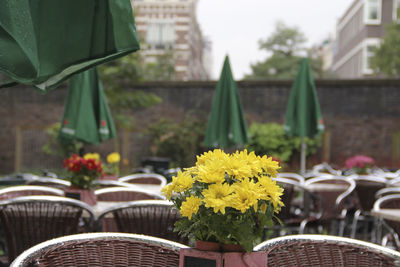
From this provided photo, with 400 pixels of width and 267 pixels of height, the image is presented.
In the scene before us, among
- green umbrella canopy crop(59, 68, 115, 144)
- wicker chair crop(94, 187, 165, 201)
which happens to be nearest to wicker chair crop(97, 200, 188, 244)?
wicker chair crop(94, 187, 165, 201)

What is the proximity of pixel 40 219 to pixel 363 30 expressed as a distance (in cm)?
3416

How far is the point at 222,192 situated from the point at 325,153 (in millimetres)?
13636

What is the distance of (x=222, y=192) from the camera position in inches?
50.4

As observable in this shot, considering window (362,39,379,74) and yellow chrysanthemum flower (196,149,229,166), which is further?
window (362,39,379,74)

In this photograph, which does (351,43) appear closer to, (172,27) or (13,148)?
(172,27)

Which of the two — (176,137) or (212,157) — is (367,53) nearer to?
(176,137)

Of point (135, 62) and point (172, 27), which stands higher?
point (172, 27)

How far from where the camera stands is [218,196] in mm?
1286

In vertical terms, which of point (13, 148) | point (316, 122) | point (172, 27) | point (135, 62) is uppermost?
point (172, 27)

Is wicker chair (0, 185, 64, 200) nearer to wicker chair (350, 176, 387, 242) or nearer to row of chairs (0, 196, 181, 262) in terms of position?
row of chairs (0, 196, 181, 262)

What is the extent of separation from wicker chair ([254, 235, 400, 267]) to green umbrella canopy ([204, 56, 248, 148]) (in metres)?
4.60

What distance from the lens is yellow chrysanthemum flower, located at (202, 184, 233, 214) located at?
1.25 metres

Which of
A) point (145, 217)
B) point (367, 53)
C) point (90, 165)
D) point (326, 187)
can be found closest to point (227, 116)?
point (326, 187)

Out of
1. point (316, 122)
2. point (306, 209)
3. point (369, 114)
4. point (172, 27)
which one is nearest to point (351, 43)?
point (172, 27)
